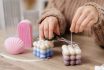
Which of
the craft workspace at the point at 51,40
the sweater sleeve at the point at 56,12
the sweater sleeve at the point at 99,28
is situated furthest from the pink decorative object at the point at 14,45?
the sweater sleeve at the point at 99,28

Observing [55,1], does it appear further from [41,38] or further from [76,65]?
[76,65]

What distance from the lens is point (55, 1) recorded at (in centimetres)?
116

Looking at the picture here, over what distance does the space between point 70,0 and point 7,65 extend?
509mm

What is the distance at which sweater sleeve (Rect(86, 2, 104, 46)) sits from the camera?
83 centimetres

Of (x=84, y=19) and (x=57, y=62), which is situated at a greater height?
(x=84, y=19)

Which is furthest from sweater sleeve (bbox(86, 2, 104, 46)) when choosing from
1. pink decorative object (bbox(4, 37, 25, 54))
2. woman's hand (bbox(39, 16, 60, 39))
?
pink decorative object (bbox(4, 37, 25, 54))

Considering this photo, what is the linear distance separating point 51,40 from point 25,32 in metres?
0.11

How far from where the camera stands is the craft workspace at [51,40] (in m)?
0.78

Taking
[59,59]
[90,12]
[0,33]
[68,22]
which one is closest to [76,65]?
[59,59]

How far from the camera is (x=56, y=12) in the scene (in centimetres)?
103

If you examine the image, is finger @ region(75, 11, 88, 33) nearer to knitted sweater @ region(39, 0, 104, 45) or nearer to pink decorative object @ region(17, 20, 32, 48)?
knitted sweater @ region(39, 0, 104, 45)

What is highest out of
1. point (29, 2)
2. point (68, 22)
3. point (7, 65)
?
point (29, 2)

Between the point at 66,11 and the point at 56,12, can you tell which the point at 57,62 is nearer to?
the point at 56,12

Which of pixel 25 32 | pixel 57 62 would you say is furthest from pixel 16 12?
pixel 57 62
